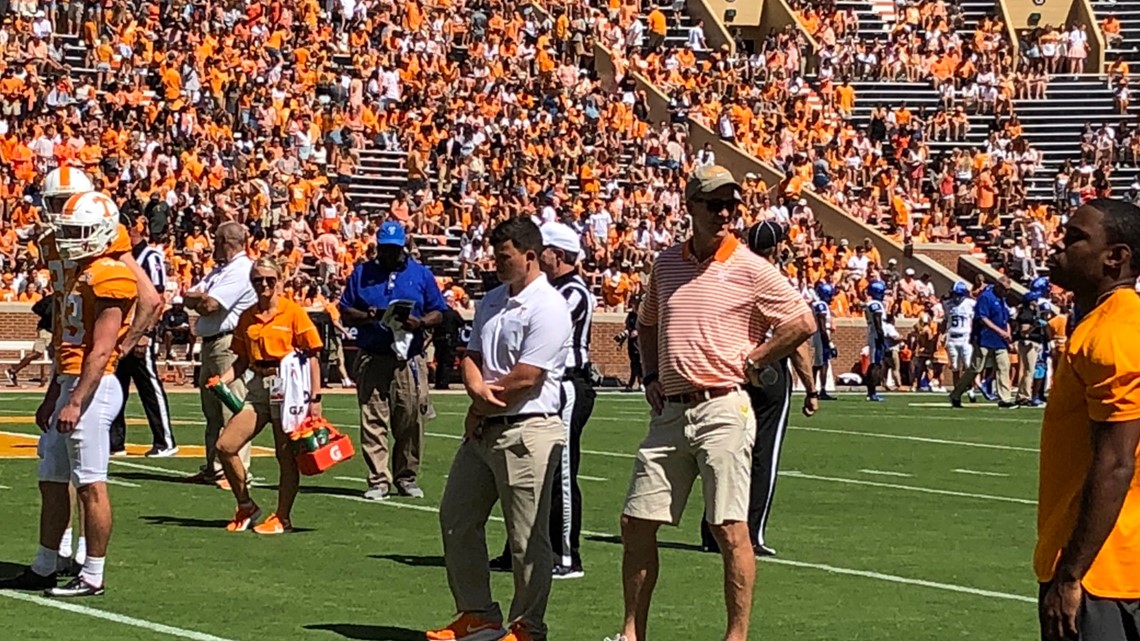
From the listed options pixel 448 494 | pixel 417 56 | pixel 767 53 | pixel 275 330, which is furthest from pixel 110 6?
pixel 448 494

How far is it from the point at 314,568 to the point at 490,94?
30006 mm

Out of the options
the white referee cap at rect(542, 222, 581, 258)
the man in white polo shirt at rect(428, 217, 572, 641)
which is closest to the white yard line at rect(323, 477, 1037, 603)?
the white referee cap at rect(542, 222, 581, 258)

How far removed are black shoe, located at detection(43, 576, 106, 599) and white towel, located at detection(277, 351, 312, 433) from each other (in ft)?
7.58

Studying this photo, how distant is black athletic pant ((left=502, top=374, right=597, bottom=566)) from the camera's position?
38.1 feet

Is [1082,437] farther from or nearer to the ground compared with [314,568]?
farther from the ground

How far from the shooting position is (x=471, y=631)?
954 cm

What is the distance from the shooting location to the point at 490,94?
41.5m

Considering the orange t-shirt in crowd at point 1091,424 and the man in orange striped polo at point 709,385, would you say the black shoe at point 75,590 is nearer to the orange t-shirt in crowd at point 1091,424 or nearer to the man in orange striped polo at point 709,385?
the man in orange striped polo at point 709,385

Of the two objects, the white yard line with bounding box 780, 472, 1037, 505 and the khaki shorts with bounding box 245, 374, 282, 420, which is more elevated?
the khaki shorts with bounding box 245, 374, 282, 420

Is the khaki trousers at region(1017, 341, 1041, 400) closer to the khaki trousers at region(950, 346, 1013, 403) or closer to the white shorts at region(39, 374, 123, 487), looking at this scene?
the khaki trousers at region(950, 346, 1013, 403)

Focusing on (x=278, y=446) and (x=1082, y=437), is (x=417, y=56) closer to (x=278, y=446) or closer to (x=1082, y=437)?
(x=278, y=446)

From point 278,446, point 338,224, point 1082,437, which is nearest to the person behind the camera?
point 1082,437

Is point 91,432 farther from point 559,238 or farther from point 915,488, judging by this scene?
point 915,488

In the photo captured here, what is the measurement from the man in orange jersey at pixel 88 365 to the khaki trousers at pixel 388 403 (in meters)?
4.69
